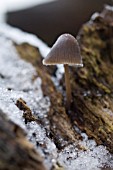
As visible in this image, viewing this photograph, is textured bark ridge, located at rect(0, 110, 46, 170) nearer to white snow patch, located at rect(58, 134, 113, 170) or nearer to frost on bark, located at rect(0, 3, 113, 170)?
frost on bark, located at rect(0, 3, 113, 170)

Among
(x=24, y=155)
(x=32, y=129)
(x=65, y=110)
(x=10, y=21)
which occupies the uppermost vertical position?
(x=24, y=155)

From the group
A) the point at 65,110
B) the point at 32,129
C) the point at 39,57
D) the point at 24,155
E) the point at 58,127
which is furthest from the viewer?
the point at 39,57

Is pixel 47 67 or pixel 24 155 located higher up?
pixel 24 155

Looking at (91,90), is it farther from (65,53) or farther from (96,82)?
(65,53)

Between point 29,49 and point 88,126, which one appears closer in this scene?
point 88,126

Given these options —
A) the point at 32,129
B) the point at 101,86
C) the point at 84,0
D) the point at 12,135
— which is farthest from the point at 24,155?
the point at 84,0

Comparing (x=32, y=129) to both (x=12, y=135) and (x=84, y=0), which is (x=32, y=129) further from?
(x=84, y=0)
